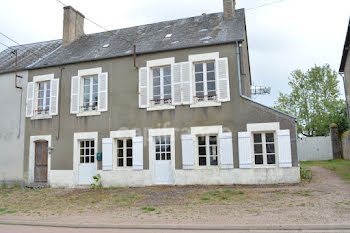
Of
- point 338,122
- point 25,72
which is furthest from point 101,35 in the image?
point 338,122

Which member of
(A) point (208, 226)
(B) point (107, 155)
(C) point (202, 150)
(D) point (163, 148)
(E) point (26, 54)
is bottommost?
(A) point (208, 226)

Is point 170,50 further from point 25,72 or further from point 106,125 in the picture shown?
point 25,72

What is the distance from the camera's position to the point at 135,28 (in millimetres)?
15391

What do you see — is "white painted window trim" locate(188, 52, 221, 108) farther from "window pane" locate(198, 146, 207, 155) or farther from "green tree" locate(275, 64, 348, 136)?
"green tree" locate(275, 64, 348, 136)

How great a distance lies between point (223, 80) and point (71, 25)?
30.6 feet

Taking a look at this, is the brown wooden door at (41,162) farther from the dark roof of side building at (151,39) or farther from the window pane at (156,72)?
the window pane at (156,72)

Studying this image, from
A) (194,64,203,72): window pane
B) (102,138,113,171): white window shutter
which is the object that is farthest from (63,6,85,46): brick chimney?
(194,64,203,72): window pane

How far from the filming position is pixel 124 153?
1223 centimetres

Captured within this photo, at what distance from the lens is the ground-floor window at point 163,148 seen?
11.7 m

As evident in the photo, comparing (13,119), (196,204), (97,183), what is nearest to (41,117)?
(13,119)

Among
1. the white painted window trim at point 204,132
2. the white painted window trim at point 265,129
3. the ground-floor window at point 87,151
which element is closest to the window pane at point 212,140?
the white painted window trim at point 204,132

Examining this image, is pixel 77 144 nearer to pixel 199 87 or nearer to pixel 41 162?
pixel 41 162

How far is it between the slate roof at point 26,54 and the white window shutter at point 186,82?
7538 mm

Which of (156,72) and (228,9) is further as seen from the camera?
(228,9)
